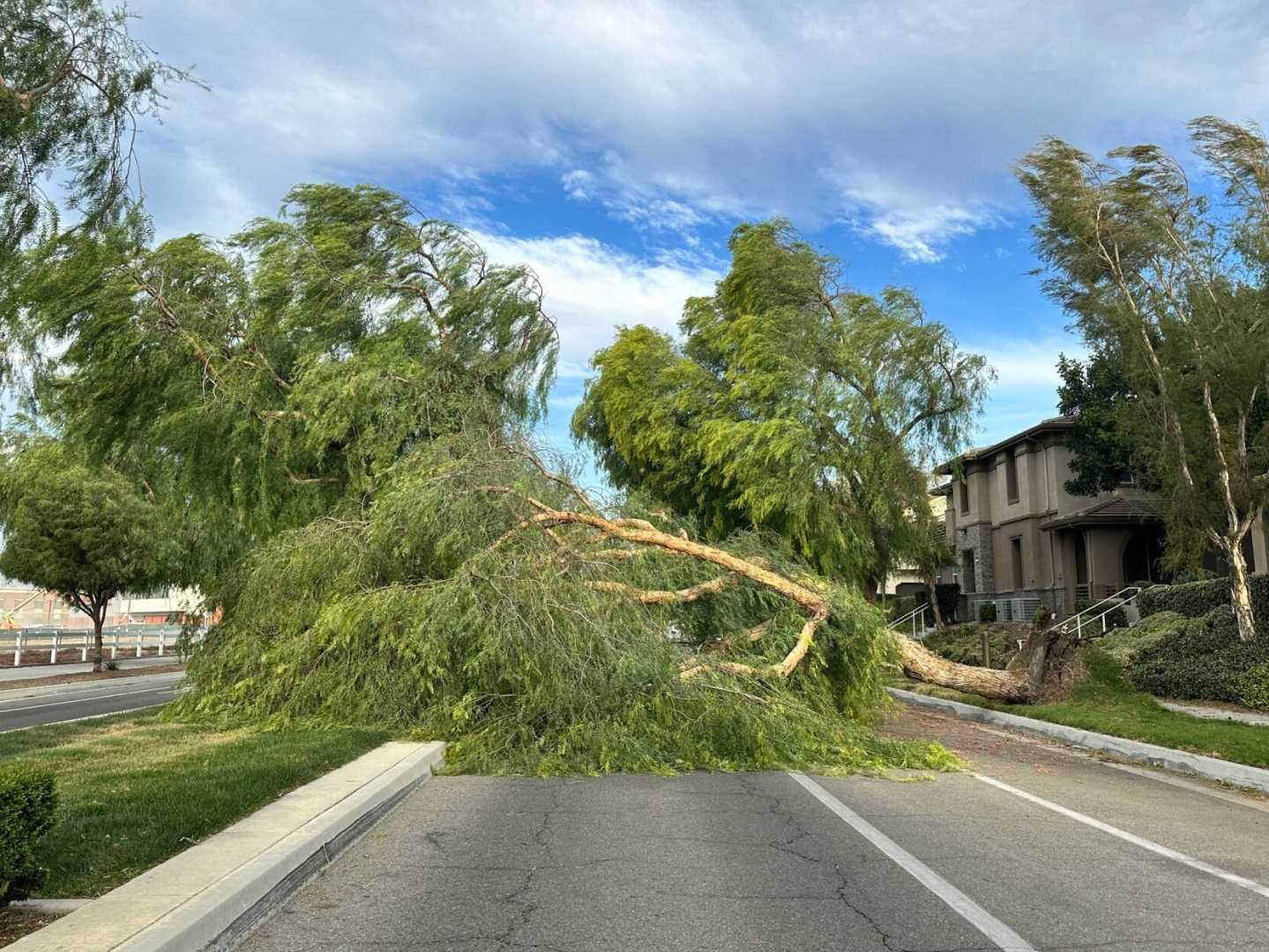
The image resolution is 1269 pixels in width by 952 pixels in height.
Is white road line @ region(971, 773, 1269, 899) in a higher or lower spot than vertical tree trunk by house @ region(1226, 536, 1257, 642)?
lower

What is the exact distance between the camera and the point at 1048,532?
39.4 meters

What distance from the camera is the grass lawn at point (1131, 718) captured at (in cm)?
1197

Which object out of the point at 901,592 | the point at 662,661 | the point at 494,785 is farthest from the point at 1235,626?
the point at 901,592

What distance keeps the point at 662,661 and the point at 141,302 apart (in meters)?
11.8

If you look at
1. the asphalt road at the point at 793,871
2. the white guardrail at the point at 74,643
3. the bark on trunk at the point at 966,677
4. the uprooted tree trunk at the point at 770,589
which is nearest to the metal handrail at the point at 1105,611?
the uprooted tree trunk at the point at 770,589

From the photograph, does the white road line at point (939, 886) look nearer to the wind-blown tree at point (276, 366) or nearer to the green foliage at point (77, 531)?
the wind-blown tree at point (276, 366)

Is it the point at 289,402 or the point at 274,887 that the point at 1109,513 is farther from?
the point at 274,887

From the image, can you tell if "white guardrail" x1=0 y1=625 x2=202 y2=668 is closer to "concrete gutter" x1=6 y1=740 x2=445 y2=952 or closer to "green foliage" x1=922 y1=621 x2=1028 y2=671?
"green foliage" x1=922 y1=621 x2=1028 y2=671

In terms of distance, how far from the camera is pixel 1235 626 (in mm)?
20609

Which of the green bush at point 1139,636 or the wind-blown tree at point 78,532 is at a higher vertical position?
the wind-blown tree at point 78,532

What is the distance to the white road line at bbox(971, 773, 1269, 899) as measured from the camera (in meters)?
6.26

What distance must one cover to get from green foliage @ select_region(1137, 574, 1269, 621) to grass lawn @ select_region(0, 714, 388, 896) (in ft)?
61.8

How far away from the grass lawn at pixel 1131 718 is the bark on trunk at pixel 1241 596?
119 inches

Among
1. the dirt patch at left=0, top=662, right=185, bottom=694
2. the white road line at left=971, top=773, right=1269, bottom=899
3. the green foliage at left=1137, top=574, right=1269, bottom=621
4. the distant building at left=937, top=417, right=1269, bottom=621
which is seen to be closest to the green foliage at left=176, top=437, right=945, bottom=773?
the white road line at left=971, top=773, right=1269, bottom=899
